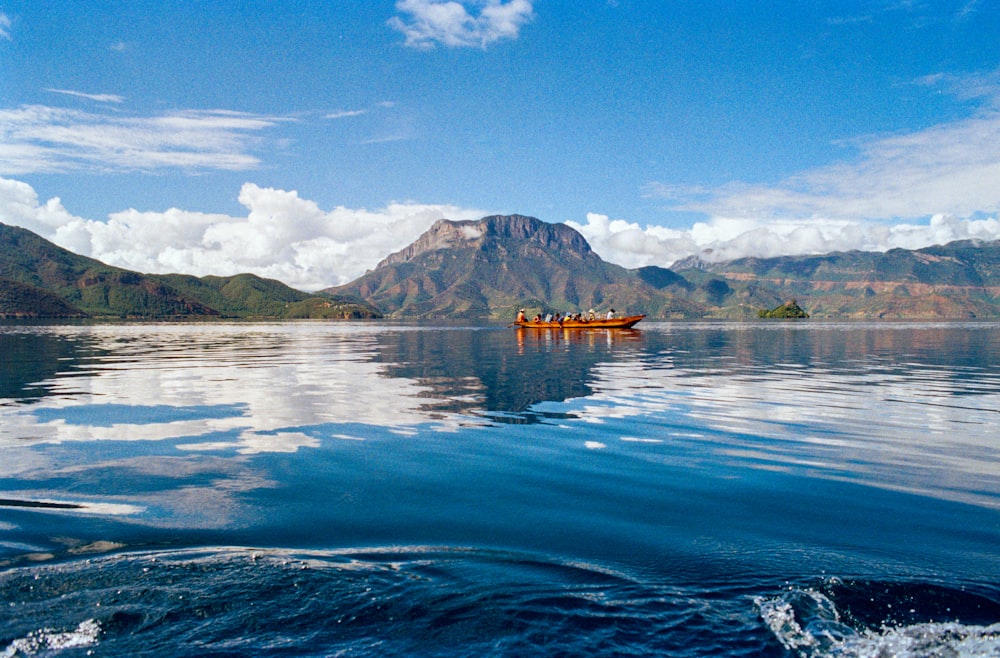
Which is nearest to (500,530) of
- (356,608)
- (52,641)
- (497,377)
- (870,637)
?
(356,608)

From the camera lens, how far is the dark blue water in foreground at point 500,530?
29.2 ft

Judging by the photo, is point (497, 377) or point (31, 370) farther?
point (31, 370)

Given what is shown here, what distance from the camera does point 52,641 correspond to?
27.9 ft

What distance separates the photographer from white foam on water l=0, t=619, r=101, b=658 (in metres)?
8.27

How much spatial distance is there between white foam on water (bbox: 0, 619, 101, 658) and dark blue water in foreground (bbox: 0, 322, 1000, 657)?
1.4 inches

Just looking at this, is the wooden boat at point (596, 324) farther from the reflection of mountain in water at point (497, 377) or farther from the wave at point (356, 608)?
the wave at point (356, 608)

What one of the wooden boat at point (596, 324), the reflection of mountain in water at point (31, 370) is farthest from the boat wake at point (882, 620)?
the wooden boat at point (596, 324)

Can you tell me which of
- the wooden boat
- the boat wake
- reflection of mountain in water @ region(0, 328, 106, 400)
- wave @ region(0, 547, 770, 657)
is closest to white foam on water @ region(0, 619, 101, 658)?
wave @ region(0, 547, 770, 657)

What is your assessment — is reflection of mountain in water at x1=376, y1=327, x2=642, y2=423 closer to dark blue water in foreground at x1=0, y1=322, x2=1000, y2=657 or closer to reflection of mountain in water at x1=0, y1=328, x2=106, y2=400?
dark blue water in foreground at x1=0, y1=322, x2=1000, y2=657

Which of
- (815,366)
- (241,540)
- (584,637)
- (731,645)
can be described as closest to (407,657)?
(584,637)

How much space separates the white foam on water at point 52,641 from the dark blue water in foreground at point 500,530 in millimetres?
35

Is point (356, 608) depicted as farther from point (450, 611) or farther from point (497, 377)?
point (497, 377)

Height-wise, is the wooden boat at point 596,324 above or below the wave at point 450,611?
above

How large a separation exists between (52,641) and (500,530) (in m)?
7.73
